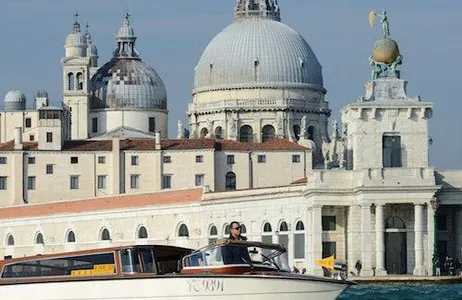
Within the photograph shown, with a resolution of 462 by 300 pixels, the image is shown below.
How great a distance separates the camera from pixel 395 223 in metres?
78.2

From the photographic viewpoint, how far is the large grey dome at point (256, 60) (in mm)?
133500

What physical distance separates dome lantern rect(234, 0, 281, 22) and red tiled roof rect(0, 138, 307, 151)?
23284mm

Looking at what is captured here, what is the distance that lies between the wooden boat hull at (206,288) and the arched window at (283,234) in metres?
41.4

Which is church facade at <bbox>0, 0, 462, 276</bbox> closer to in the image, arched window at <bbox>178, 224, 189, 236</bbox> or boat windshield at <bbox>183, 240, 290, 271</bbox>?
arched window at <bbox>178, 224, 189, 236</bbox>

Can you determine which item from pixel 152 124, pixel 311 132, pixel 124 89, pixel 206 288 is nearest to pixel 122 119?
pixel 124 89

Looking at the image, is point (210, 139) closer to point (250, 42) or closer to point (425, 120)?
point (250, 42)

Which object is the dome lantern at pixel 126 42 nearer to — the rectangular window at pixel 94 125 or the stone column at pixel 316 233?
the rectangular window at pixel 94 125

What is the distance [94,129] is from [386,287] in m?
71.5

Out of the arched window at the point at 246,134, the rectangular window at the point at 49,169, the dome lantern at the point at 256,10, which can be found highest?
the dome lantern at the point at 256,10

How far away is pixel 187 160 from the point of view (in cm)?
11506

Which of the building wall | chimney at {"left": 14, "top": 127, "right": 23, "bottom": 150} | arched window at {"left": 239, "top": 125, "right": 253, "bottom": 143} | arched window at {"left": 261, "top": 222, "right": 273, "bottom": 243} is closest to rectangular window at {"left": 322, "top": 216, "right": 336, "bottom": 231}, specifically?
arched window at {"left": 261, "top": 222, "right": 273, "bottom": 243}

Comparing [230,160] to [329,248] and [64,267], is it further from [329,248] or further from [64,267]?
[64,267]

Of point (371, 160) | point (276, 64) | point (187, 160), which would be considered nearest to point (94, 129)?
point (276, 64)

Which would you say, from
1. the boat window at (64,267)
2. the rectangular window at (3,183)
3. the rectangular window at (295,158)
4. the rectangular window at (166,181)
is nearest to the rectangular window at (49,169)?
the rectangular window at (3,183)
